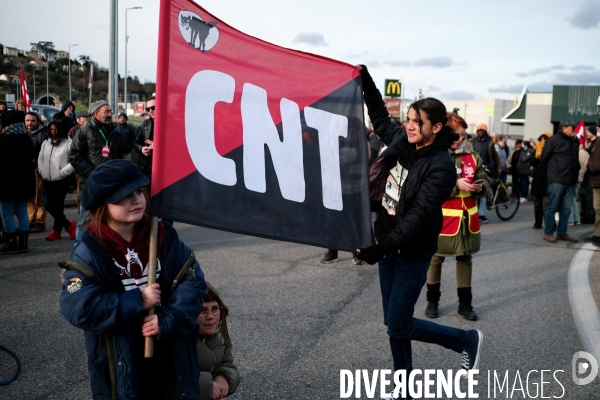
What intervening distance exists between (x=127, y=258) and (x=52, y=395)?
169cm

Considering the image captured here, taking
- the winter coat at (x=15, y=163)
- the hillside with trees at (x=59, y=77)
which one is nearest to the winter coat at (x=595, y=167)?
the winter coat at (x=15, y=163)

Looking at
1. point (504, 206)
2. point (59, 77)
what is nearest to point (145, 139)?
point (504, 206)

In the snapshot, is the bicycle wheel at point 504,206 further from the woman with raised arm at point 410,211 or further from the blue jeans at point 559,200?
the woman with raised arm at point 410,211

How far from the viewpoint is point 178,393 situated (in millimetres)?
2348

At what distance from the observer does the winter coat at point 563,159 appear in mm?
9219

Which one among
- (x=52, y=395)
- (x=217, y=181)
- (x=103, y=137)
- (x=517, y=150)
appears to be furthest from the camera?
(x=517, y=150)

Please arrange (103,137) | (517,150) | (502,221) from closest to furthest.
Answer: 1. (103,137)
2. (502,221)
3. (517,150)

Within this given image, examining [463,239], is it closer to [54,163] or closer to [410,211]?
[410,211]

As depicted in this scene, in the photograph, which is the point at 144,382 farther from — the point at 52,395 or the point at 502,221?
the point at 502,221

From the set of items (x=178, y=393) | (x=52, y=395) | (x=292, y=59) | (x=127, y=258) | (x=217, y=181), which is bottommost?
(x=52, y=395)

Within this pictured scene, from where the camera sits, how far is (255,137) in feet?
9.53

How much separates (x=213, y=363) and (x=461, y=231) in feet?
10.2

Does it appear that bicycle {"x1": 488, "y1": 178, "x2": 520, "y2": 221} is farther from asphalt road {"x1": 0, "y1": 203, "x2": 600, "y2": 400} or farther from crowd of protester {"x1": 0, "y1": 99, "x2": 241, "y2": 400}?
crowd of protester {"x1": 0, "y1": 99, "x2": 241, "y2": 400}

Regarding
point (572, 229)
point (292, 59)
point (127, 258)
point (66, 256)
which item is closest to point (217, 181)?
point (127, 258)
